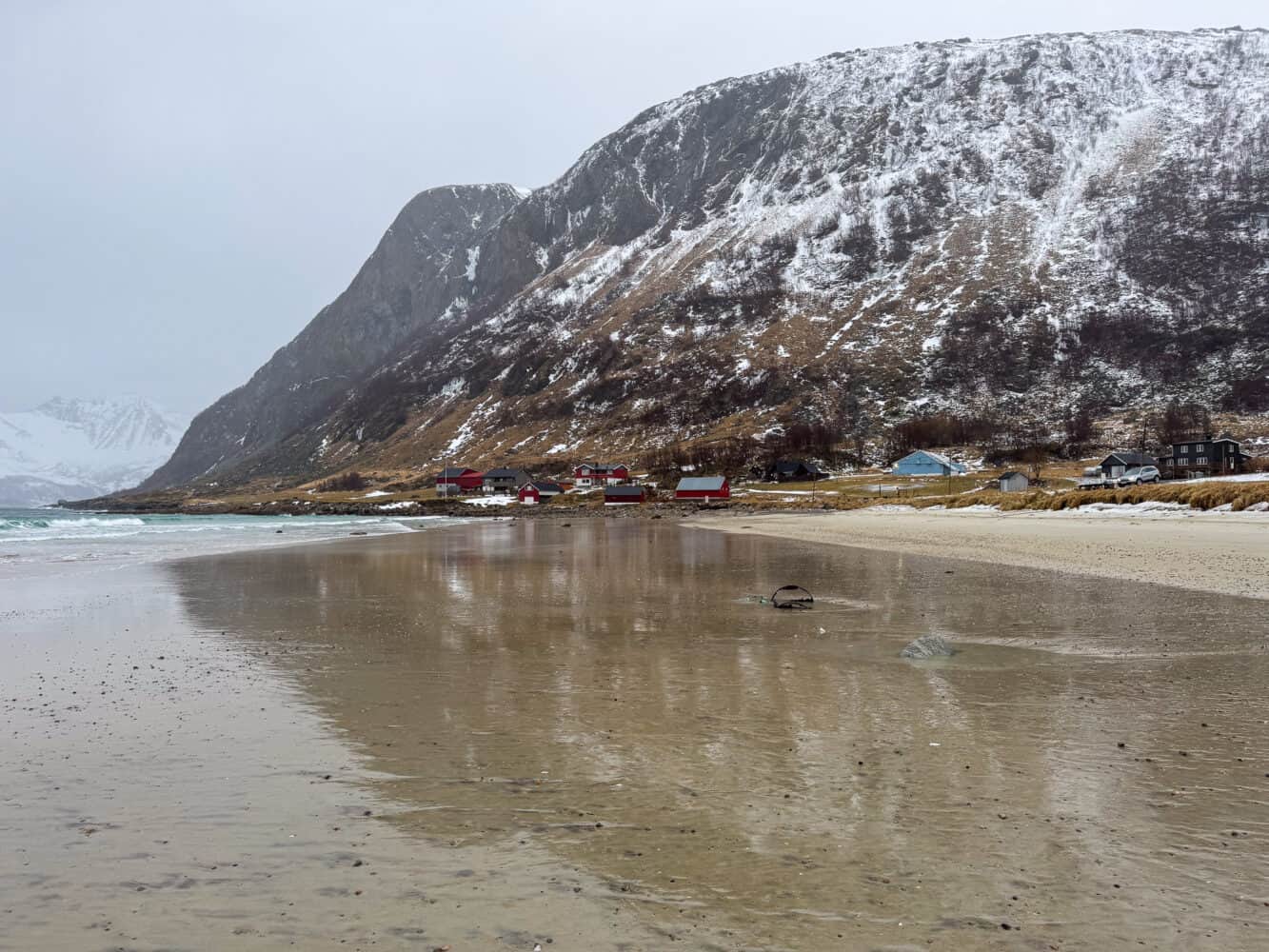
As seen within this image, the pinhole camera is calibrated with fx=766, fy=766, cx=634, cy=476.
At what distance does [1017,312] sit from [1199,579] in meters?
174

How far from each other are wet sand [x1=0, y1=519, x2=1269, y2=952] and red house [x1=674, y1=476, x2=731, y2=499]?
9879 cm

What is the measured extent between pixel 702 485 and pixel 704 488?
42.0 inches

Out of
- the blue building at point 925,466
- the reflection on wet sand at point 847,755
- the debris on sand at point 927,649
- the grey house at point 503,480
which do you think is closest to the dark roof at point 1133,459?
the blue building at point 925,466

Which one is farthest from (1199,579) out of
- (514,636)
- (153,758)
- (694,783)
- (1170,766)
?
(153,758)

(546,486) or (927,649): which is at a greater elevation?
(546,486)

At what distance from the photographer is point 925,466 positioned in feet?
396

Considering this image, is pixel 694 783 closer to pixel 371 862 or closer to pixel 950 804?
pixel 950 804

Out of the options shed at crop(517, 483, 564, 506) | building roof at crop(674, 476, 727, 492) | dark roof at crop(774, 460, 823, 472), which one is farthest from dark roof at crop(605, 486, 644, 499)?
dark roof at crop(774, 460, 823, 472)

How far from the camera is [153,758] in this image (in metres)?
8.95

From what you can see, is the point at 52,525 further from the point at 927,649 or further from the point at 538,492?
the point at 927,649

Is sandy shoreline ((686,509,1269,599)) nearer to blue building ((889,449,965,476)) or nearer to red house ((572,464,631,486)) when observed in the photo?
blue building ((889,449,965,476))

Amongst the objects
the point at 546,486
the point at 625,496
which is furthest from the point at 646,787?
the point at 546,486

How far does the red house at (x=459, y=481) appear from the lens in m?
161

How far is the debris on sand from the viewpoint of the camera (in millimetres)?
13625
